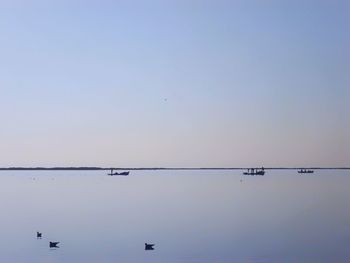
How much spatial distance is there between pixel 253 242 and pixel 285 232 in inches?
186

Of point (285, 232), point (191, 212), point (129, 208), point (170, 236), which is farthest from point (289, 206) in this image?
point (170, 236)

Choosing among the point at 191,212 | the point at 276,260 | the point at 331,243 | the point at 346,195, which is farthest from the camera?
the point at 346,195

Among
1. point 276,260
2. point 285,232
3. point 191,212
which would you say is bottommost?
point 276,260

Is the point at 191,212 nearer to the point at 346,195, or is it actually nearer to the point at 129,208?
the point at 129,208

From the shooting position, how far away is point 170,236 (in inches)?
1350

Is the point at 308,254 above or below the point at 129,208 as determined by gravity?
below

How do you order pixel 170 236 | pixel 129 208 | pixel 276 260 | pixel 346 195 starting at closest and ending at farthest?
pixel 276 260 → pixel 170 236 → pixel 129 208 → pixel 346 195

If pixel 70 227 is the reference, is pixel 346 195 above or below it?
above

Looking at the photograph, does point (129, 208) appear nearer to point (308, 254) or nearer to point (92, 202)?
point (92, 202)

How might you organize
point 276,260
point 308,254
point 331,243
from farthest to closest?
point 331,243 → point 308,254 → point 276,260

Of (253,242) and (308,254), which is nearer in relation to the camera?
(308,254)

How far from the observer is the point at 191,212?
47.7 metres

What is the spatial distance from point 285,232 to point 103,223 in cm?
1252

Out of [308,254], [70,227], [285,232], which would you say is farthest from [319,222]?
[70,227]
